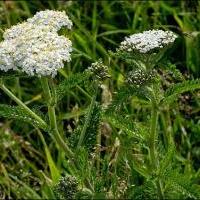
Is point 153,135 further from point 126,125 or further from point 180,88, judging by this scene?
point 180,88

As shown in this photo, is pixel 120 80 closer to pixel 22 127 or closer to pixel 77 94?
pixel 77 94

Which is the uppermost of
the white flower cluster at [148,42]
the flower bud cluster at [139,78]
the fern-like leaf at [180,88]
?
the white flower cluster at [148,42]

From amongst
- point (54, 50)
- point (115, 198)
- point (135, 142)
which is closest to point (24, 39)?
point (54, 50)

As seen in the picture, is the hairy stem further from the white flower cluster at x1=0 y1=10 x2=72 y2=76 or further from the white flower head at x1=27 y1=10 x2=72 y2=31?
the white flower head at x1=27 y1=10 x2=72 y2=31

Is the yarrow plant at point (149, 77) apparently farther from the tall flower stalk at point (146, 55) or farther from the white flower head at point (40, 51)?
the white flower head at point (40, 51)

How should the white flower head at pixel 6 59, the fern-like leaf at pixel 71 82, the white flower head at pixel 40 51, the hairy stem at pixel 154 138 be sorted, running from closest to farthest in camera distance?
→ 1. the white flower head at pixel 40 51
2. the white flower head at pixel 6 59
3. the fern-like leaf at pixel 71 82
4. the hairy stem at pixel 154 138

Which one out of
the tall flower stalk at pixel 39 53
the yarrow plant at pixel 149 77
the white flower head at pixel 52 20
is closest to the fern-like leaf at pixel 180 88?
the yarrow plant at pixel 149 77

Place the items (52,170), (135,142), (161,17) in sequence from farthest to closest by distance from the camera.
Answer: (161,17)
(52,170)
(135,142)

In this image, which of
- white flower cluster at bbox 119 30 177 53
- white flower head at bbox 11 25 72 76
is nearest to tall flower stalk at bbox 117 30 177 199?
white flower cluster at bbox 119 30 177 53

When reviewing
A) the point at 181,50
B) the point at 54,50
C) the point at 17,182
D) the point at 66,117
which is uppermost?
the point at 54,50
